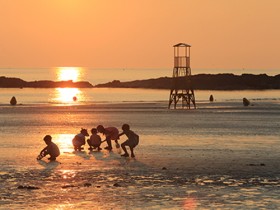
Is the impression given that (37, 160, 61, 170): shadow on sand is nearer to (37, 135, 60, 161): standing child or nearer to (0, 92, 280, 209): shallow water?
(0, 92, 280, 209): shallow water

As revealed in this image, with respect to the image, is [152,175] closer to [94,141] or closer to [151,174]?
[151,174]

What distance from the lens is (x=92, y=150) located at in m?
30.4

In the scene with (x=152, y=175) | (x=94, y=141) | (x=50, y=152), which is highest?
(x=94, y=141)

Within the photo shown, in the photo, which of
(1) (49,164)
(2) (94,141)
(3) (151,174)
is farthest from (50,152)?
(3) (151,174)

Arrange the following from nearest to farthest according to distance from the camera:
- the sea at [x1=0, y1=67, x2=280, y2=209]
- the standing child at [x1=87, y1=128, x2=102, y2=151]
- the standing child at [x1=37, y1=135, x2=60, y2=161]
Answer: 1. the sea at [x1=0, y1=67, x2=280, y2=209]
2. the standing child at [x1=37, y1=135, x2=60, y2=161]
3. the standing child at [x1=87, y1=128, x2=102, y2=151]

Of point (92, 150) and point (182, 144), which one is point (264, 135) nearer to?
point (182, 144)

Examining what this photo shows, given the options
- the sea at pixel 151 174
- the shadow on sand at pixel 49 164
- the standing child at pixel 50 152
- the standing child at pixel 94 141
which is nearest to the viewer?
the sea at pixel 151 174

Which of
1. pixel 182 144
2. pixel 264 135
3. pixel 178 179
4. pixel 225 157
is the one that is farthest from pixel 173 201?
pixel 264 135

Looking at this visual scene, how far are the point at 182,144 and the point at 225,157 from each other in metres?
6.17

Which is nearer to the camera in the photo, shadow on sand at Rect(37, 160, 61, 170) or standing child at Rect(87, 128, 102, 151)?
shadow on sand at Rect(37, 160, 61, 170)

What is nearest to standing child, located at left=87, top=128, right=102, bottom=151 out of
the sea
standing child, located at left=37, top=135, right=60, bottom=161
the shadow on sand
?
the sea

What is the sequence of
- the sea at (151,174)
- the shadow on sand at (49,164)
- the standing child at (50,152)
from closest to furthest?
the sea at (151,174) < the shadow on sand at (49,164) < the standing child at (50,152)

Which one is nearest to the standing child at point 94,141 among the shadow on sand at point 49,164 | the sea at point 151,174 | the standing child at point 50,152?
the sea at point 151,174

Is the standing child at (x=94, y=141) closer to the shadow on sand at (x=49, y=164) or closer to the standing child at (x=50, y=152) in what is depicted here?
the standing child at (x=50, y=152)
